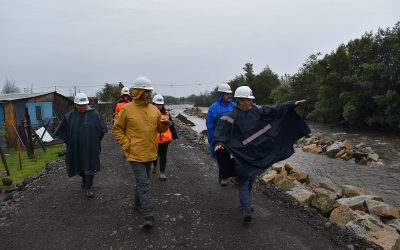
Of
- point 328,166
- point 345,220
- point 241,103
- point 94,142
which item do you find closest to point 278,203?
point 345,220

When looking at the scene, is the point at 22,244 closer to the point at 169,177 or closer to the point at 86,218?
the point at 86,218

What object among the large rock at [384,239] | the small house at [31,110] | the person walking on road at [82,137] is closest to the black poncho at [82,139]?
the person walking on road at [82,137]

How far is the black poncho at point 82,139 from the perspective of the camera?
6812mm

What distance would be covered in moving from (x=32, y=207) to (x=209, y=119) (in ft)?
12.2

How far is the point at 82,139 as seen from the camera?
6.82 metres

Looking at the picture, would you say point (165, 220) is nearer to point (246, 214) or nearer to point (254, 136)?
point (246, 214)

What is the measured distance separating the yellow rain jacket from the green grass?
551 centimetres

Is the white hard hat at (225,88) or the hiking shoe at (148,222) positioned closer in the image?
the hiking shoe at (148,222)

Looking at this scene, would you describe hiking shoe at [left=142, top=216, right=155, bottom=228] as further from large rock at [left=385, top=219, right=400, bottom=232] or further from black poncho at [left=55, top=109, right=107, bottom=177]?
large rock at [left=385, top=219, right=400, bottom=232]

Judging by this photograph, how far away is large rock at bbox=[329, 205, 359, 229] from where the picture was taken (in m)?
5.81

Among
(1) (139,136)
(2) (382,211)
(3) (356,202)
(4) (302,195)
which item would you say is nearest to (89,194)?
(1) (139,136)

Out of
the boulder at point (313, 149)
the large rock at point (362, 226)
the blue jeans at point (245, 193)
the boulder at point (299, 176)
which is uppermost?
the blue jeans at point (245, 193)

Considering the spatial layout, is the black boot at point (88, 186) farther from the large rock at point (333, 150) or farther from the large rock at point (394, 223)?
the large rock at point (333, 150)

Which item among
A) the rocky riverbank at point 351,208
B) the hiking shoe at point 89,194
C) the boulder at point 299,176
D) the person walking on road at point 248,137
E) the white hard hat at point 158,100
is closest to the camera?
the rocky riverbank at point 351,208
